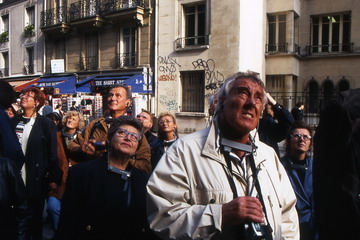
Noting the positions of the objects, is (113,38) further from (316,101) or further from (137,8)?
(316,101)

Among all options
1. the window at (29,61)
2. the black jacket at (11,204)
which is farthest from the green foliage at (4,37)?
the black jacket at (11,204)

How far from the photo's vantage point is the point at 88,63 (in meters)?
22.2

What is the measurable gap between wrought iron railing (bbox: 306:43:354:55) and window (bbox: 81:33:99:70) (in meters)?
12.1

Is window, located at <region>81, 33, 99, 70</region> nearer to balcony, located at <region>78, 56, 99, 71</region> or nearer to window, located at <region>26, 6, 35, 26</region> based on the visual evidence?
balcony, located at <region>78, 56, 99, 71</region>

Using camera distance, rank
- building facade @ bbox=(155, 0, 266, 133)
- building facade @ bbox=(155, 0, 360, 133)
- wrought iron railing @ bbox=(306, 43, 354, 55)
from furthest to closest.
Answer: wrought iron railing @ bbox=(306, 43, 354, 55)
building facade @ bbox=(155, 0, 360, 133)
building facade @ bbox=(155, 0, 266, 133)

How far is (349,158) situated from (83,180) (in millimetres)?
1967

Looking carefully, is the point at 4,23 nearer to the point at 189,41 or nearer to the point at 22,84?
the point at 22,84

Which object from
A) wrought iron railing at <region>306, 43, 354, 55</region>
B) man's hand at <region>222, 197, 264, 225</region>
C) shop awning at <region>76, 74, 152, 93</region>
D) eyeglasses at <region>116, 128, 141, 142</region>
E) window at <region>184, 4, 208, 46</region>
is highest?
window at <region>184, 4, 208, 46</region>

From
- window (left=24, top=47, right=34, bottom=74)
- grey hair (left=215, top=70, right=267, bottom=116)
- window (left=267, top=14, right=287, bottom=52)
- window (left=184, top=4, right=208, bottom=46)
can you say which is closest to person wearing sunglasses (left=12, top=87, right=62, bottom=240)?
grey hair (left=215, top=70, right=267, bottom=116)

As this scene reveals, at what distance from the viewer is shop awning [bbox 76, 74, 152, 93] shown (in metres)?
18.3

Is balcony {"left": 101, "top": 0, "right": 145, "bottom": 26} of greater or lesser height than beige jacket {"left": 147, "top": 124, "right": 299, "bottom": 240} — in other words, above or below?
above

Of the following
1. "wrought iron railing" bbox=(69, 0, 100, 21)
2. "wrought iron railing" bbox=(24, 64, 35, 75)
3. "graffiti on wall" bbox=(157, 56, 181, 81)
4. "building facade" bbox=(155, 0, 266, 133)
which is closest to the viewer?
"building facade" bbox=(155, 0, 266, 133)

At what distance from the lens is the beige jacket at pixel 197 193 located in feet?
6.10

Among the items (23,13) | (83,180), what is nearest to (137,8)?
(23,13)
